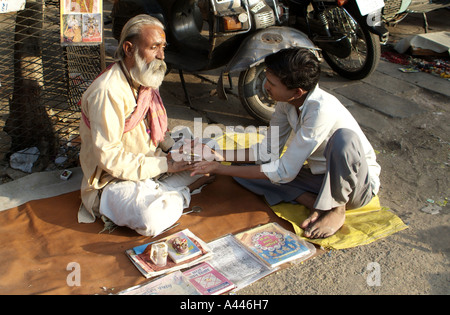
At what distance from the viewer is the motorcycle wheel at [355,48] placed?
484cm

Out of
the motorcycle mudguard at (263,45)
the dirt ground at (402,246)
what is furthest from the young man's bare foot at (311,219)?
the motorcycle mudguard at (263,45)

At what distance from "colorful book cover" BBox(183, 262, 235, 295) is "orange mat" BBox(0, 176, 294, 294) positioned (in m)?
0.28

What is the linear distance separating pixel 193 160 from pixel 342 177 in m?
0.97

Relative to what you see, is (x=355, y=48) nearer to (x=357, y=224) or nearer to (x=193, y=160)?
(x=357, y=224)

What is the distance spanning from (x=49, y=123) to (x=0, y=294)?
1.67 meters

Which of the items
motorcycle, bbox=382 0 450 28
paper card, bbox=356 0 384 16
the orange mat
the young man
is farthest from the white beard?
motorcycle, bbox=382 0 450 28

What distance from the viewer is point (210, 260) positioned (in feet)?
8.85

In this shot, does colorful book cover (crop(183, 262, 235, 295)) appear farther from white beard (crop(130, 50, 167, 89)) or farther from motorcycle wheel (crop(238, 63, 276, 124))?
motorcycle wheel (crop(238, 63, 276, 124))

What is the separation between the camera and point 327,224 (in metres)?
2.92

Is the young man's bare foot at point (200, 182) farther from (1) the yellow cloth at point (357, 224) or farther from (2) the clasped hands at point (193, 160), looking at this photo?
(1) the yellow cloth at point (357, 224)

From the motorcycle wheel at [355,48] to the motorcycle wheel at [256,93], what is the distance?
4.66 ft

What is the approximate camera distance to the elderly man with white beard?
108 inches
